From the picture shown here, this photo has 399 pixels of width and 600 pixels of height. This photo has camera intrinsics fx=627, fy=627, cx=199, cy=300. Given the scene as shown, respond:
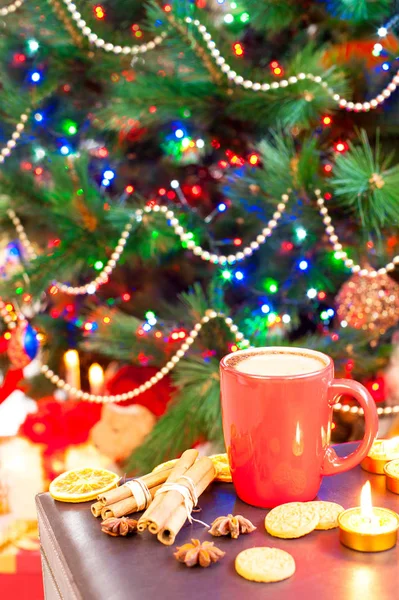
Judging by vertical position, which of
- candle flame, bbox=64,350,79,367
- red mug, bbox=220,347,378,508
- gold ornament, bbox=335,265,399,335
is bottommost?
candle flame, bbox=64,350,79,367

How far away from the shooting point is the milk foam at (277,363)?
450 millimetres

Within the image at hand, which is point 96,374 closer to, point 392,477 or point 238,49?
point 238,49

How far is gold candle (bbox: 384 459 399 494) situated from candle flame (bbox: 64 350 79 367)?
96cm

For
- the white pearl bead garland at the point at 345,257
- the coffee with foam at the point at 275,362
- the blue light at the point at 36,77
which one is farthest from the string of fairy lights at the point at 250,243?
the coffee with foam at the point at 275,362

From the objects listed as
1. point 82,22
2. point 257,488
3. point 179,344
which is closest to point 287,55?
point 82,22

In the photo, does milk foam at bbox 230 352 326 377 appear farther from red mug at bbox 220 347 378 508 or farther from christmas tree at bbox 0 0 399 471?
christmas tree at bbox 0 0 399 471

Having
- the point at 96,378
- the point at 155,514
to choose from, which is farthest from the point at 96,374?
the point at 155,514

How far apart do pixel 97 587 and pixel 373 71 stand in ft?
3.09

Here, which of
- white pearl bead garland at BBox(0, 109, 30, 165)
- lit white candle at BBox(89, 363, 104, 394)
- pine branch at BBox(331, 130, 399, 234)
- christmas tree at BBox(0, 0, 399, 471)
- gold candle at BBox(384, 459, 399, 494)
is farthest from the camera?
lit white candle at BBox(89, 363, 104, 394)

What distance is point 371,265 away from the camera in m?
1.04

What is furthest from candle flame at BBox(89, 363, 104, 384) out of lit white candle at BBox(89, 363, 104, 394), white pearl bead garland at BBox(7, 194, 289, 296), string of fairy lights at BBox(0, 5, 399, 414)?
white pearl bead garland at BBox(7, 194, 289, 296)

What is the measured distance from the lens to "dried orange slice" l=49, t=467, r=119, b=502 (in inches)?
17.6

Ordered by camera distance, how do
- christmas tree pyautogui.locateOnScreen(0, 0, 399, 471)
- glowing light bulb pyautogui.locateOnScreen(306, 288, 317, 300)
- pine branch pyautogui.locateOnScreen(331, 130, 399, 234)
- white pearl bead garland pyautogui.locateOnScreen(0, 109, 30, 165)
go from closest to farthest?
pine branch pyautogui.locateOnScreen(331, 130, 399, 234)
christmas tree pyautogui.locateOnScreen(0, 0, 399, 471)
glowing light bulb pyautogui.locateOnScreen(306, 288, 317, 300)
white pearl bead garland pyautogui.locateOnScreen(0, 109, 30, 165)

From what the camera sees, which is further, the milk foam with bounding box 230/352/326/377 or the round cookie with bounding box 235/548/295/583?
the milk foam with bounding box 230/352/326/377
